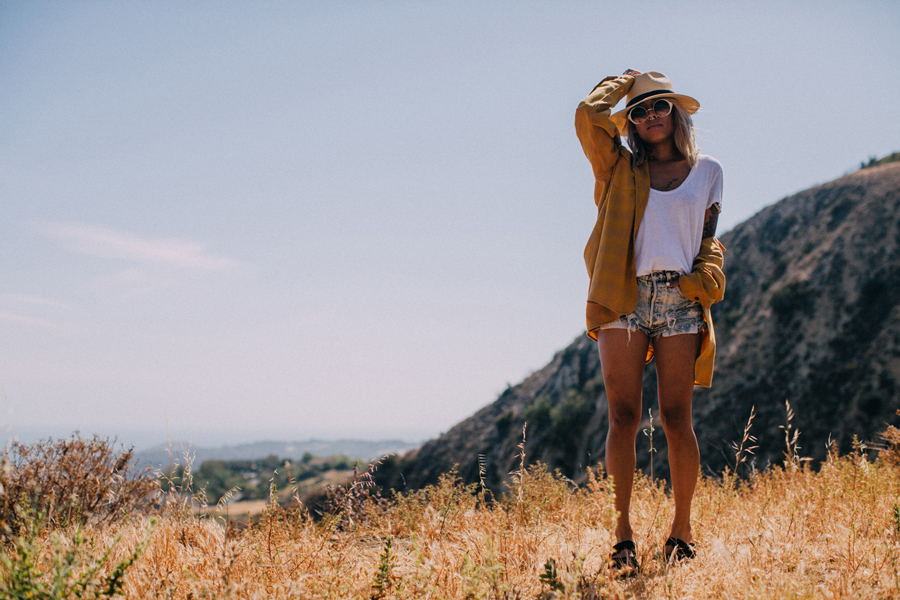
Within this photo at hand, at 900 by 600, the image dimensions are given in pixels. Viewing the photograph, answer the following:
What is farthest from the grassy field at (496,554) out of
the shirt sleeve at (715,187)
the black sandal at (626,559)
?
the shirt sleeve at (715,187)

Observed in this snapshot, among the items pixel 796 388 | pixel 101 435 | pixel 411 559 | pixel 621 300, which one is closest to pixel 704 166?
pixel 621 300

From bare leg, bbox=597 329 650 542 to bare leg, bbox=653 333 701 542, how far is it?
112 millimetres

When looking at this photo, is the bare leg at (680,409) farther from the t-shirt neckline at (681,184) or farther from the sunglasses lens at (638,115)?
the sunglasses lens at (638,115)

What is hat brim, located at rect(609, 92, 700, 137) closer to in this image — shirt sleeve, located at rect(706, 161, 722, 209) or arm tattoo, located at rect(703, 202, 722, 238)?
shirt sleeve, located at rect(706, 161, 722, 209)

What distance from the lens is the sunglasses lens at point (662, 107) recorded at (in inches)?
94.3

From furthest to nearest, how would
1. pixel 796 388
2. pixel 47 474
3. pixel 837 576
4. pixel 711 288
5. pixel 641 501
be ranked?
pixel 796 388 → pixel 47 474 → pixel 641 501 → pixel 711 288 → pixel 837 576

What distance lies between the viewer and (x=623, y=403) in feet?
7.09

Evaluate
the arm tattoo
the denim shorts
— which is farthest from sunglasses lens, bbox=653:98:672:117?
the denim shorts

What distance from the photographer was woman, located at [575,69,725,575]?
2164 millimetres

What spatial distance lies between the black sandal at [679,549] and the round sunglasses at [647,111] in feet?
6.39

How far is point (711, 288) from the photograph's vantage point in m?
2.17

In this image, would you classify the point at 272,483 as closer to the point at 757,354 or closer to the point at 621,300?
the point at 621,300

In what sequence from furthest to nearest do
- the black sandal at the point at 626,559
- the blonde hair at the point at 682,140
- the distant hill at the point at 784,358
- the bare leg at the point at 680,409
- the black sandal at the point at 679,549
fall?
the distant hill at the point at 784,358
the blonde hair at the point at 682,140
the bare leg at the point at 680,409
the black sandal at the point at 679,549
the black sandal at the point at 626,559

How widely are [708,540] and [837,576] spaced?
1.88 feet
